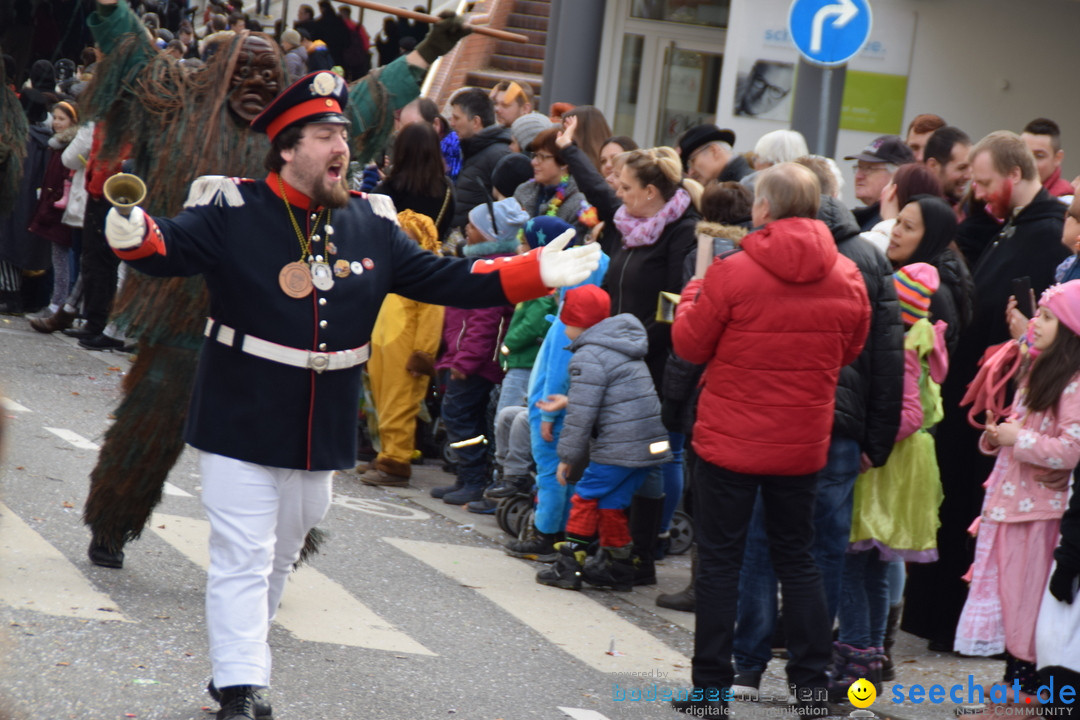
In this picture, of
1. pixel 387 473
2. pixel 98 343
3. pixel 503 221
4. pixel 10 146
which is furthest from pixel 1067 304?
pixel 10 146

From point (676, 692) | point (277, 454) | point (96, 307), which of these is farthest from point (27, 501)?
point (96, 307)

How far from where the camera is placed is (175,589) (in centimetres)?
577

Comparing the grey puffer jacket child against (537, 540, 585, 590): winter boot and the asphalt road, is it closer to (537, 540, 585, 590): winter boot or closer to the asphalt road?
(537, 540, 585, 590): winter boot

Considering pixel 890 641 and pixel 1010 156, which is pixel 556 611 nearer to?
pixel 890 641

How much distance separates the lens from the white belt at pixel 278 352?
14.4ft

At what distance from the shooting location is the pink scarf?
22.7 ft

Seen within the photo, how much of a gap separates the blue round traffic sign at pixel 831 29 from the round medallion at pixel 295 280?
3900mm

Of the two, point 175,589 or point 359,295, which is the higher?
point 359,295

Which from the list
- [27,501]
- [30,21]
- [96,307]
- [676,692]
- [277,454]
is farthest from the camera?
[30,21]

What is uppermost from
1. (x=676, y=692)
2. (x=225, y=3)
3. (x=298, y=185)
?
(x=225, y=3)

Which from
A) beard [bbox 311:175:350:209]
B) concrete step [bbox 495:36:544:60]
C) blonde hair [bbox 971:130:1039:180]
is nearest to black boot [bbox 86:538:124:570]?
beard [bbox 311:175:350:209]

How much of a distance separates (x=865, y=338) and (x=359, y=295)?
6.23ft

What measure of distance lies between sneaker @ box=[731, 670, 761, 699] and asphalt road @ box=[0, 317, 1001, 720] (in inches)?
4.9

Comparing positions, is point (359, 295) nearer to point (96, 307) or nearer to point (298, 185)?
point (298, 185)
